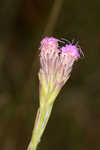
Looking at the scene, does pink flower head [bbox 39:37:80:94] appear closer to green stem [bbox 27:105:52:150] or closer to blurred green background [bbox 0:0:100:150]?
green stem [bbox 27:105:52:150]

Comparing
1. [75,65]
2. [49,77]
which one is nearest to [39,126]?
[49,77]

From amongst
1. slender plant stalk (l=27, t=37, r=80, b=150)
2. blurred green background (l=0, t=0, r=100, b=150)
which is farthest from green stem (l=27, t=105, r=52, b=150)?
blurred green background (l=0, t=0, r=100, b=150)

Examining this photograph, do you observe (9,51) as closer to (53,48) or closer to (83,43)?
(83,43)

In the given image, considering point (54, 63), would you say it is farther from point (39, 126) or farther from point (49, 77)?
point (39, 126)

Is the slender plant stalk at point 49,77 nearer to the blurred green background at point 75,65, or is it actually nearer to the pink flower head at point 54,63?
the pink flower head at point 54,63

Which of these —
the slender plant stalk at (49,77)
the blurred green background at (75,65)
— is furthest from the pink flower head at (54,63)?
the blurred green background at (75,65)
